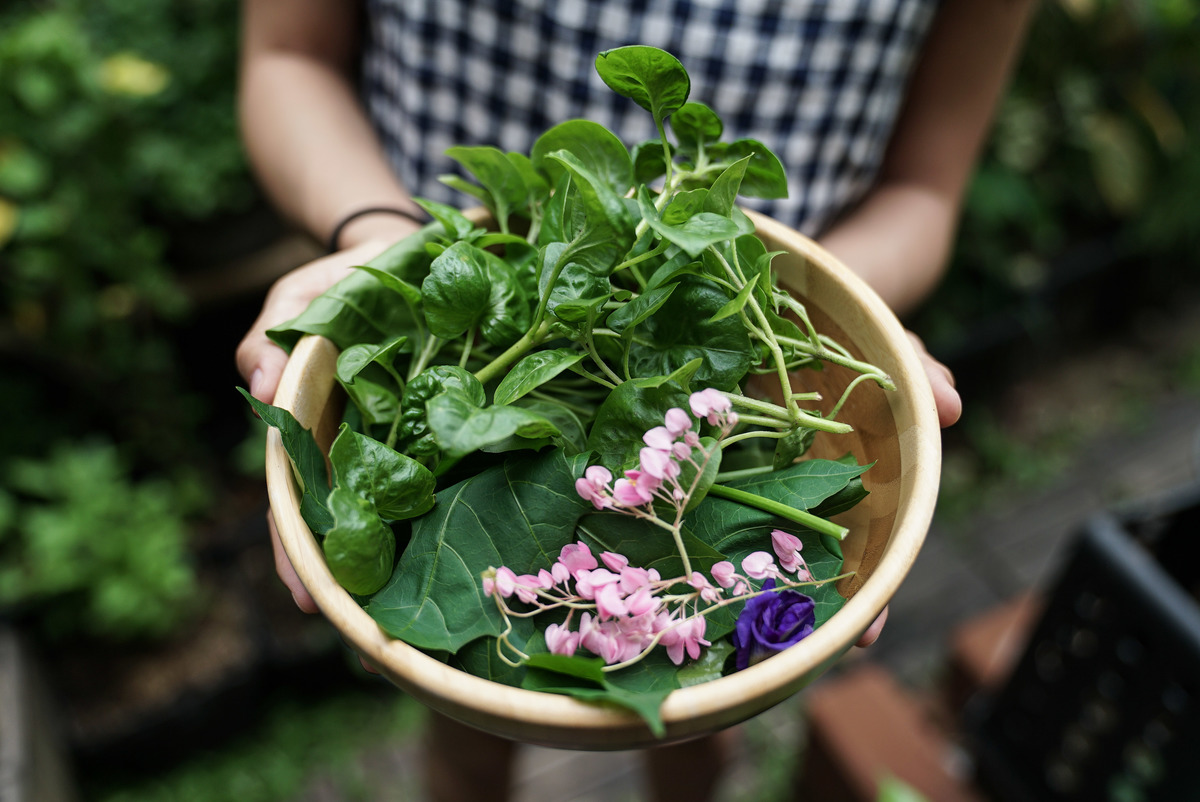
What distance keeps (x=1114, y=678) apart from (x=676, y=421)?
0.67m

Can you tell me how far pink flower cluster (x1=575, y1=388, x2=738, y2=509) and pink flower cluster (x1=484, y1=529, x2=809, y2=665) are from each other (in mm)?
33

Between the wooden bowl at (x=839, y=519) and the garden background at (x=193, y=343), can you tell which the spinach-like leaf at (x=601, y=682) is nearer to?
the wooden bowl at (x=839, y=519)

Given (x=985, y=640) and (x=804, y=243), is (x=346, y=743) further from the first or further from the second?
(x=804, y=243)

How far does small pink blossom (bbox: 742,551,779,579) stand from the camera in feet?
1.41

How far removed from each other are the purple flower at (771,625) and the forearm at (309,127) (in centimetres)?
52

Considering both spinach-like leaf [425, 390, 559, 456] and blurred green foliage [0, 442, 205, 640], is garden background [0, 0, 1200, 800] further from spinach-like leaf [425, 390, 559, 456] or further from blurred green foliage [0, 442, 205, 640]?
spinach-like leaf [425, 390, 559, 456]

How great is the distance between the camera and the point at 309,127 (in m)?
0.83

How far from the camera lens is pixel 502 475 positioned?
1.47 ft

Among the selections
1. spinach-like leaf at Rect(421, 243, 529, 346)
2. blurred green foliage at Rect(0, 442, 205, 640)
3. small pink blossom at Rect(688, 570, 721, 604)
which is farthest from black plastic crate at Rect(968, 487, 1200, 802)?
blurred green foliage at Rect(0, 442, 205, 640)

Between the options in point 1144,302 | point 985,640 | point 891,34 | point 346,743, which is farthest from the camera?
point 1144,302

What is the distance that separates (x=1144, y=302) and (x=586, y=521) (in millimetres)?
2080

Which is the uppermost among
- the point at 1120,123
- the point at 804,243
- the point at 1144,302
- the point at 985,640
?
the point at 804,243

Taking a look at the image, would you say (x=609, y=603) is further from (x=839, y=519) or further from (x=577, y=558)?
(x=839, y=519)

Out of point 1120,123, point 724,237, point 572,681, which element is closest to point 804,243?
point 724,237
